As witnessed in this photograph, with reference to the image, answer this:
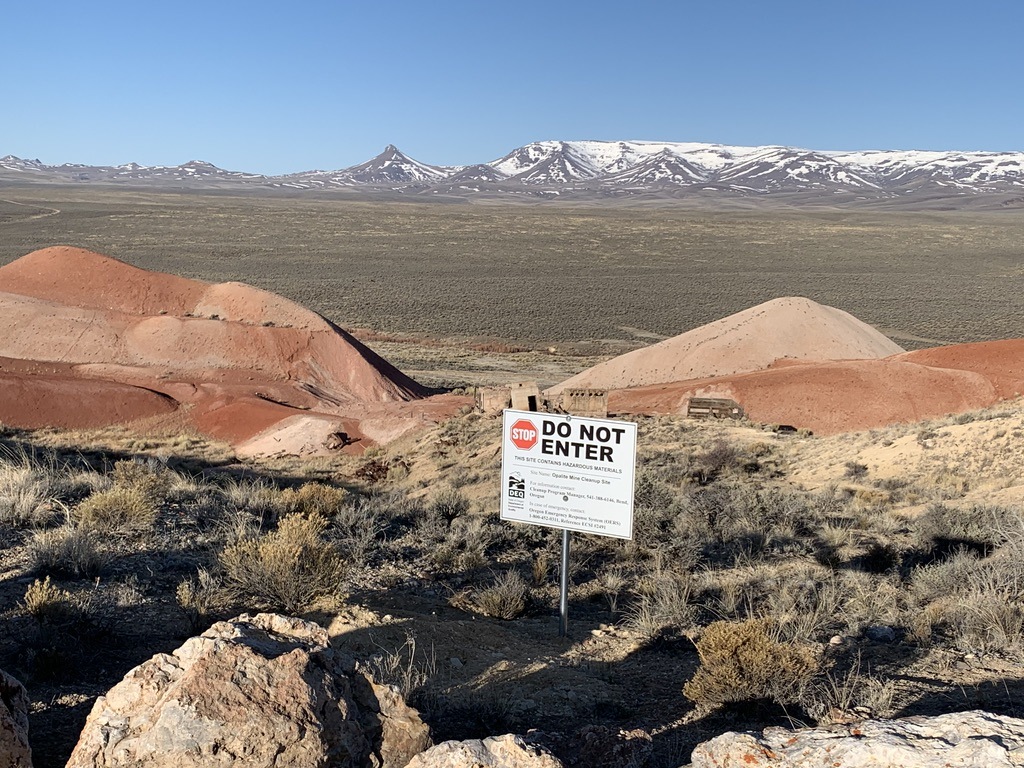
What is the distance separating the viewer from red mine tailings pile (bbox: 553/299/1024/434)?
2200 cm

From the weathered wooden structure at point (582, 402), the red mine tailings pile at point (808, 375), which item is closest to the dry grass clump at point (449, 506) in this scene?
the weathered wooden structure at point (582, 402)

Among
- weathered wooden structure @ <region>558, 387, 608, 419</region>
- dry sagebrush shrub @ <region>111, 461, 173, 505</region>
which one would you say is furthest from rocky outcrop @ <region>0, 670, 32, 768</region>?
weathered wooden structure @ <region>558, 387, 608, 419</region>

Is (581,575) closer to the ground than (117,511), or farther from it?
closer to the ground

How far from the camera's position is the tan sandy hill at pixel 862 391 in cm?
2181

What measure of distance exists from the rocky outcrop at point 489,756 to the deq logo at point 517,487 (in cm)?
373

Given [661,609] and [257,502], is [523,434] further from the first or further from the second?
[257,502]

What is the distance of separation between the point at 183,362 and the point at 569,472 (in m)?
21.8

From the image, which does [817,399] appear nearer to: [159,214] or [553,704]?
[553,704]

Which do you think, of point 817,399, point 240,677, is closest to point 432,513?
point 240,677

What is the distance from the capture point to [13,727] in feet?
11.6

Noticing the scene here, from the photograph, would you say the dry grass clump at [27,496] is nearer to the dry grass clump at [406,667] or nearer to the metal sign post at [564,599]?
the dry grass clump at [406,667]

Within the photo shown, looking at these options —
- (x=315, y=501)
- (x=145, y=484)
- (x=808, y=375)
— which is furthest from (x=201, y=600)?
(x=808, y=375)

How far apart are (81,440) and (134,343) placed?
23.5ft

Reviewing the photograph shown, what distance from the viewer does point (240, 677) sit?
12.2ft
